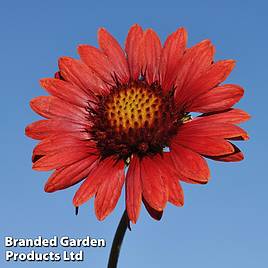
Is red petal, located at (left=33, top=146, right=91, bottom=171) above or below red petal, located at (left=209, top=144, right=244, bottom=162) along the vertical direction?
above

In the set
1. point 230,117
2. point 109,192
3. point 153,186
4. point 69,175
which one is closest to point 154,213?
point 153,186

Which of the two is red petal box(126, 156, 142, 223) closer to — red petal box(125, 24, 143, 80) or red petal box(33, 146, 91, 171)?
red petal box(33, 146, 91, 171)

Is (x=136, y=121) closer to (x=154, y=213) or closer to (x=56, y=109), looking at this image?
(x=56, y=109)

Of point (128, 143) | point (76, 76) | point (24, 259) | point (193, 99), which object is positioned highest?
point (76, 76)

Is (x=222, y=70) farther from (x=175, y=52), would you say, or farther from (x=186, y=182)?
(x=186, y=182)

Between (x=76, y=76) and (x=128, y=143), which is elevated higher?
(x=76, y=76)

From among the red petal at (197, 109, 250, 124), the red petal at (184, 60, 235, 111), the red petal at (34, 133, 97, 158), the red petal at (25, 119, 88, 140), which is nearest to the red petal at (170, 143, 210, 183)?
the red petal at (197, 109, 250, 124)

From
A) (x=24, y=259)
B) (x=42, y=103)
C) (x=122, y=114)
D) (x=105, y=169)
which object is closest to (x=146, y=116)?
(x=122, y=114)
